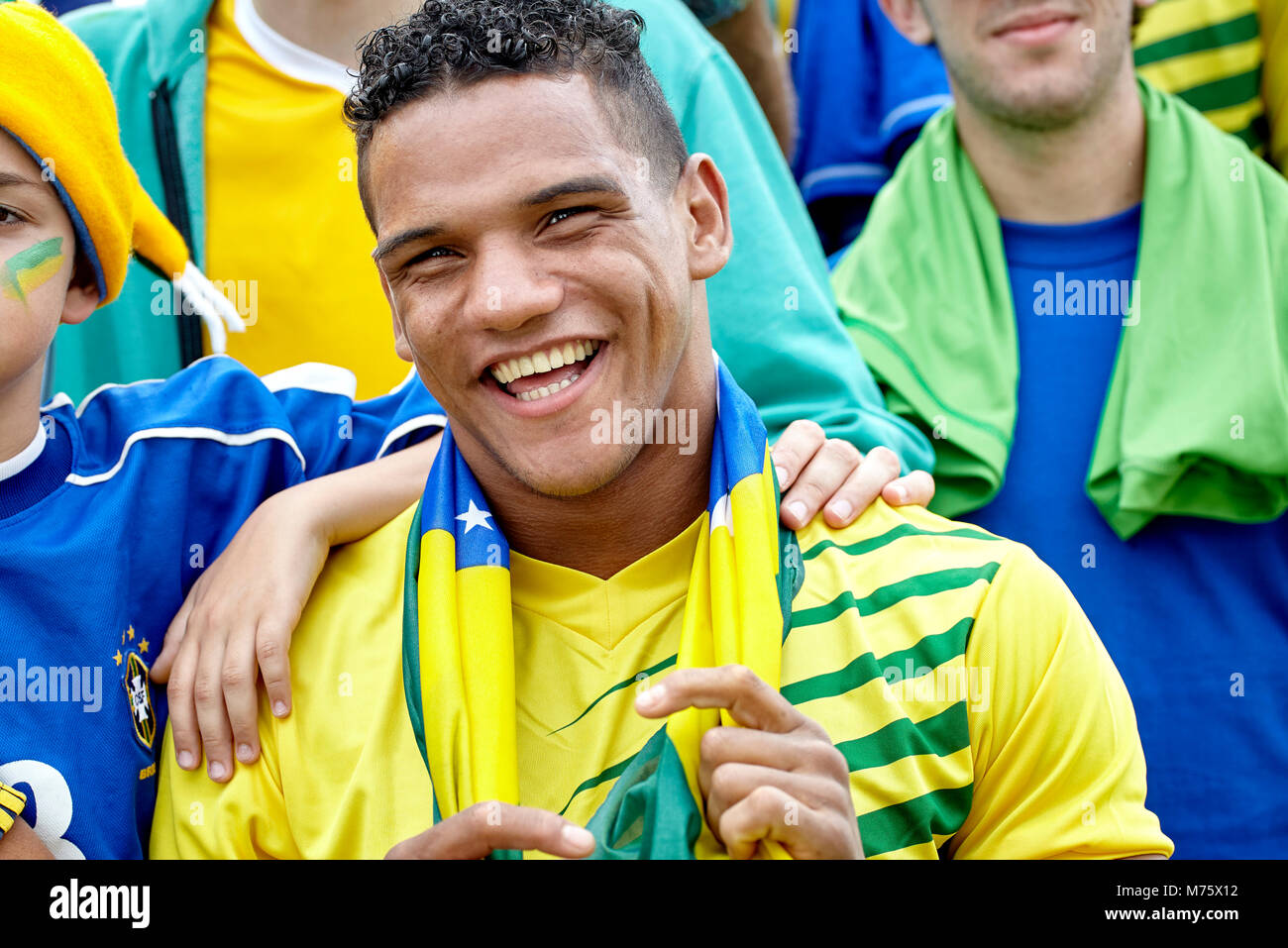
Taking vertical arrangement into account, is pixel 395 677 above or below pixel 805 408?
below

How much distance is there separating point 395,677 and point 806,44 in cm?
238

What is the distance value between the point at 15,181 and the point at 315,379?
1.91ft

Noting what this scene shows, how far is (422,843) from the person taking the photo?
1.63 m

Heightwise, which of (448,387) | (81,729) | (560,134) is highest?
(560,134)

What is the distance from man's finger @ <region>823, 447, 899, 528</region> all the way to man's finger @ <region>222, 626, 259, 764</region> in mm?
833

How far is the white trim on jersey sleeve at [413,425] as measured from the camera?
2.31 m

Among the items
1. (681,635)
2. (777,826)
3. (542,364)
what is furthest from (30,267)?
(777,826)

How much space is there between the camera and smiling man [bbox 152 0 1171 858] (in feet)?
5.84

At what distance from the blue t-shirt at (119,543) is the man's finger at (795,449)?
583mm

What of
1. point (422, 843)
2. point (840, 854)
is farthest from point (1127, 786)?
point (422, 843)

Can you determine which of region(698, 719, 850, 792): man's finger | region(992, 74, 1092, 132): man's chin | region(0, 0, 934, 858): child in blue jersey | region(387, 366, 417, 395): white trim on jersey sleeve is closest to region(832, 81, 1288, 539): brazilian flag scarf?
region(992, 74, 1092, 132): man's chin

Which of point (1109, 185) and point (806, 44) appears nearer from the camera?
point (1109, 185)

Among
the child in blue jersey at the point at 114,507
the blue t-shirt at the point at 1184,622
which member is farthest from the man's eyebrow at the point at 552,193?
Answer: the blue t-shirt at the point at 1184,622
